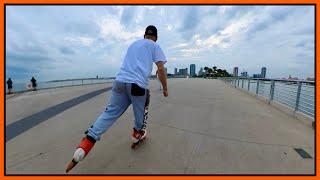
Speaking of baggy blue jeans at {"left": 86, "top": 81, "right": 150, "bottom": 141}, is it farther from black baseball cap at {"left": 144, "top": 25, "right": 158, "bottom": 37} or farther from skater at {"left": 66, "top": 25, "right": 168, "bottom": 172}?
black baseball cap at {"left": 144, "top": 25, "right": 158, "bottom": 37}

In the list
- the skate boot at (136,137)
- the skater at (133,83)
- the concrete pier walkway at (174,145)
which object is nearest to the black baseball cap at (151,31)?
the skater at (133,83)

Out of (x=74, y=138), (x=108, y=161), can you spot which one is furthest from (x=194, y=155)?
(x=74, y=138)

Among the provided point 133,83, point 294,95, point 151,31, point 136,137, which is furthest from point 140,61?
point 294,95

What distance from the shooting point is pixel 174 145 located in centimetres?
401

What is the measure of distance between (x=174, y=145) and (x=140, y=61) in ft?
4.94

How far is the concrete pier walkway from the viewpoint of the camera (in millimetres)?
3273

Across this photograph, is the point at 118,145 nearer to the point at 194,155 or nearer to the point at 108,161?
the point at 108,161

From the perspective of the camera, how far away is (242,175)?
3084mm

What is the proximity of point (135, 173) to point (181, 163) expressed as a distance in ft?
2.15

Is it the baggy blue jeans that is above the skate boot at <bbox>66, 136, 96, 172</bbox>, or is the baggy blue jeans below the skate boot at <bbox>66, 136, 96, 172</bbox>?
above

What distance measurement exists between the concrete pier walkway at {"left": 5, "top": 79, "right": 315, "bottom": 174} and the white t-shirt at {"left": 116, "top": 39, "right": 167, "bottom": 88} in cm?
115

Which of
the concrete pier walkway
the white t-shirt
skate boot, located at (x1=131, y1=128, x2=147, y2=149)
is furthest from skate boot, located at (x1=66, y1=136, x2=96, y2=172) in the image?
the white t-shirt

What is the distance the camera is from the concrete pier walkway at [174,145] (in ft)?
10.7

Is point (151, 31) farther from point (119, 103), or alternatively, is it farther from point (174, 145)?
point (174, 145)
